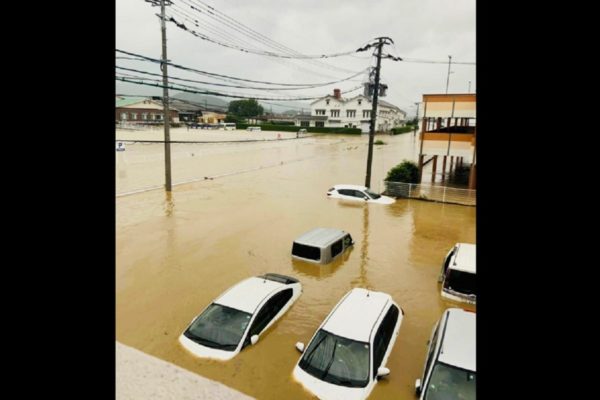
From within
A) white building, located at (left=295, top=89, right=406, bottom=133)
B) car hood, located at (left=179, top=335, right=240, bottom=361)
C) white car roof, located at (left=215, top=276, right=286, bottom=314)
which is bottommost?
car hood, located at (left=179, top=335, right=240, bottom=361)

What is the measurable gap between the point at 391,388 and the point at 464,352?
4.89ft

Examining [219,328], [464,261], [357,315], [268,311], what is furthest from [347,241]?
[219,328]

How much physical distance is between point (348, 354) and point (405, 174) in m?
18.4

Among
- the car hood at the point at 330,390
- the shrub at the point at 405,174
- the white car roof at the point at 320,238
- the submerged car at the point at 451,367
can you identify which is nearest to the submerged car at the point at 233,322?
the car hood at the point at 330,390

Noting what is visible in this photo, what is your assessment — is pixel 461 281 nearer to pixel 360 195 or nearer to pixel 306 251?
pixel 306 251

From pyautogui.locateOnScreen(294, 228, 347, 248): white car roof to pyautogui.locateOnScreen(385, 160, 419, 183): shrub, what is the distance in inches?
439

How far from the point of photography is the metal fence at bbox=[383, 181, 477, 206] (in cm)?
2227

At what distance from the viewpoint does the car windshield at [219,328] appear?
26.8 ft

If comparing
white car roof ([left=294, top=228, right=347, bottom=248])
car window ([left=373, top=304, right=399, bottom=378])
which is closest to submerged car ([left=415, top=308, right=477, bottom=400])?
car window ([left=373, top=304, right=399, bottom=378])

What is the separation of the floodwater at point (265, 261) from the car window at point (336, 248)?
36 cm

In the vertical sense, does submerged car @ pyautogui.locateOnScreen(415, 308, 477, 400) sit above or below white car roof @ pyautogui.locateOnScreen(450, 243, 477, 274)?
below

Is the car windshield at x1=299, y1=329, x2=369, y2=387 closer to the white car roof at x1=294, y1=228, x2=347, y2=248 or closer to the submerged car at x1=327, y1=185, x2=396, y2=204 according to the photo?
the white car roof at x1=294, y1=228, x2=347, y2=248
